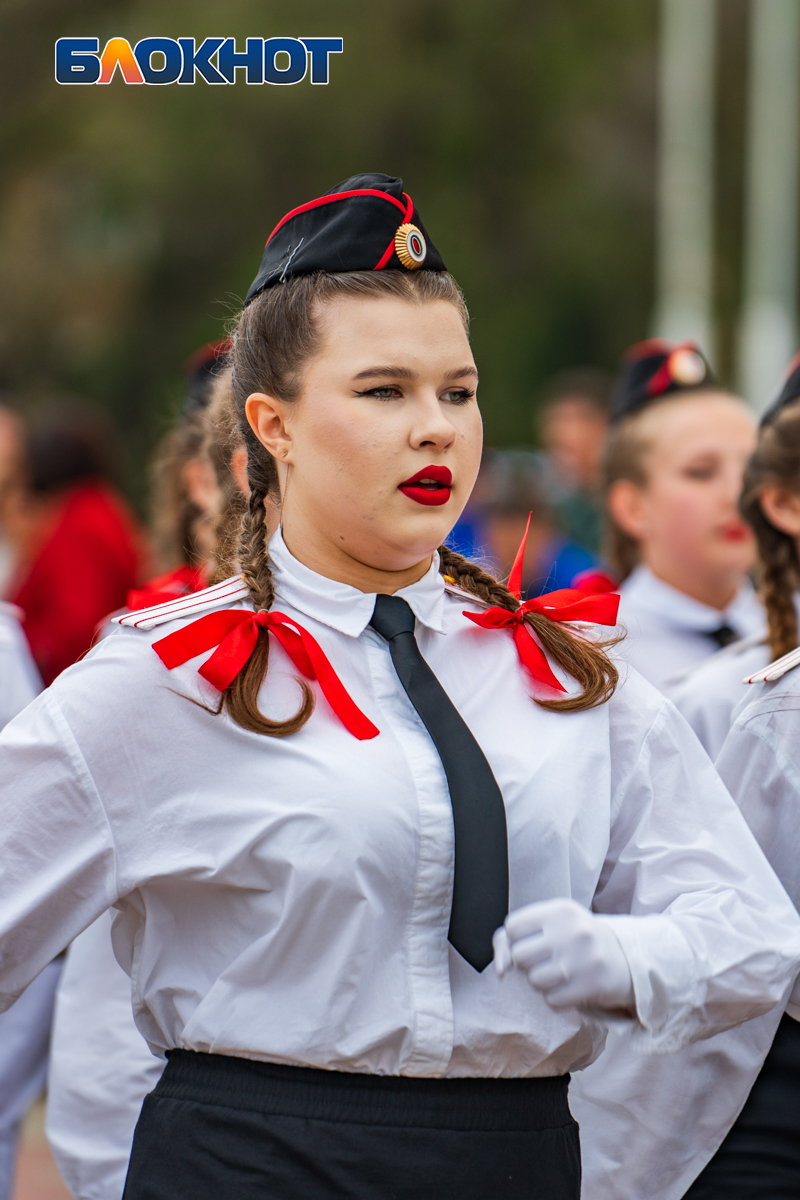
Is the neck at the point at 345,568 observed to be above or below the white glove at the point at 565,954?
above

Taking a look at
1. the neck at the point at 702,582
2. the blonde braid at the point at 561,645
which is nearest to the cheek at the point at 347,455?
the blonde braid at the point at 561,645

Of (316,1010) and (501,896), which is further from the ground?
(501,896)

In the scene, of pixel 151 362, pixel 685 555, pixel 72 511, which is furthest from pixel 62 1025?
pixel 151 362

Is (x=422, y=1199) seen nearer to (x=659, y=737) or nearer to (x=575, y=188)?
(x=659, y=737)

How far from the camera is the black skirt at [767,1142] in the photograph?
8.20 feet

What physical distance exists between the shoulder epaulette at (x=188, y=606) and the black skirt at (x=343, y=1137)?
24.3 inches

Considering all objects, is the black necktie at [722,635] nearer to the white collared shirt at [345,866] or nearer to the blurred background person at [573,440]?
the white collared shirt at [345,866]

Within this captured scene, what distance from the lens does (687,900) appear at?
7.14 ft

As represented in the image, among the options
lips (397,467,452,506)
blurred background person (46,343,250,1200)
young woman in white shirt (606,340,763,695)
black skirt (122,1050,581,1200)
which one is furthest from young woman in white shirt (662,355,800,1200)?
young woman in white shirt (606,340,763,695)

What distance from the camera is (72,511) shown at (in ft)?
21.0

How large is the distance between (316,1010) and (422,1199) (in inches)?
11.6

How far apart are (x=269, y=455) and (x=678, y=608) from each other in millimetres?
1890

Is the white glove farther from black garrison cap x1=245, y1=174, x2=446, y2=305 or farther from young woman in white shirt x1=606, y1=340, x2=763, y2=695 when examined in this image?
young woman in white shirt x1=606, y1=340, x2=763, y2=695

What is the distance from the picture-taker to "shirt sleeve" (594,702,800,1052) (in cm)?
204
